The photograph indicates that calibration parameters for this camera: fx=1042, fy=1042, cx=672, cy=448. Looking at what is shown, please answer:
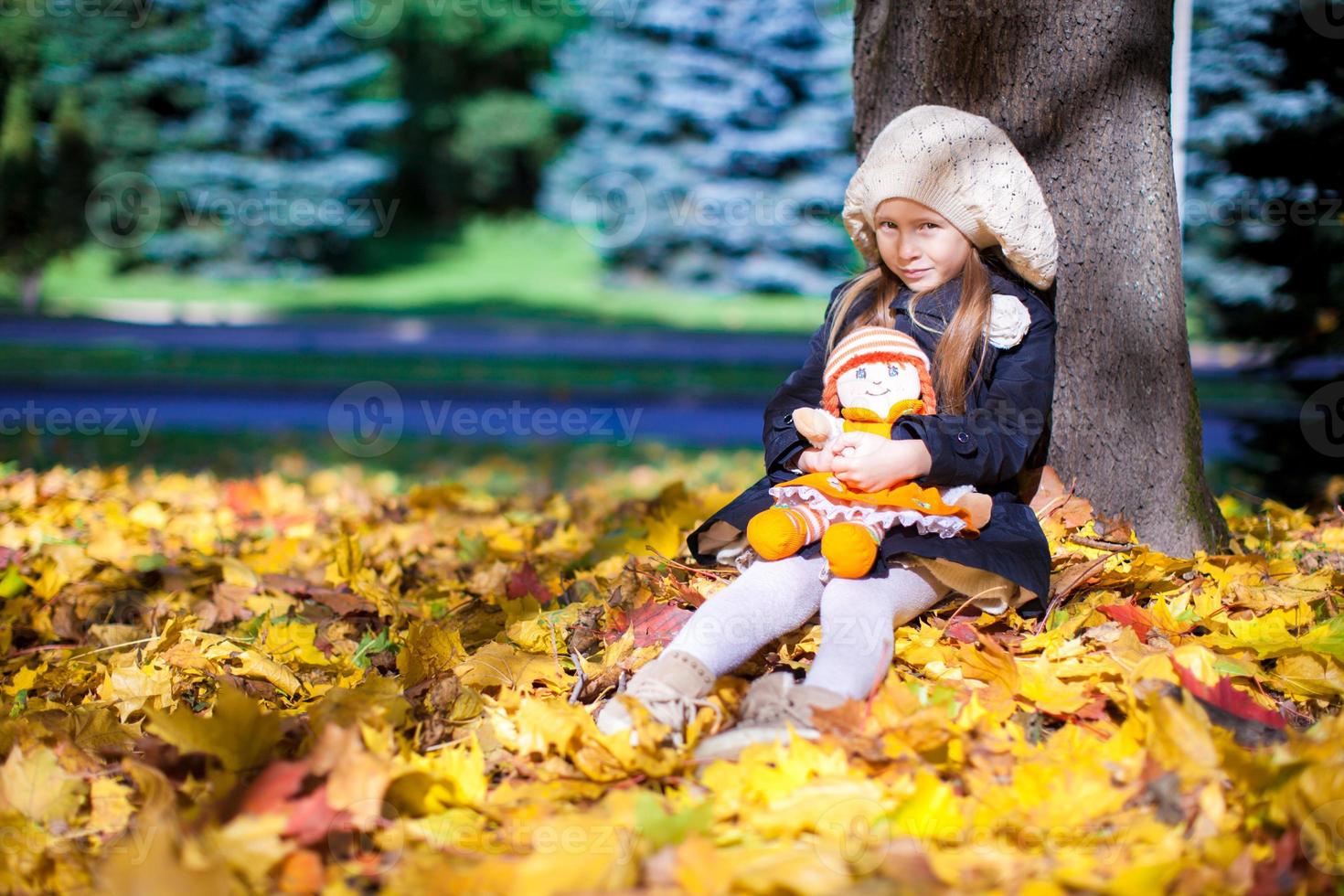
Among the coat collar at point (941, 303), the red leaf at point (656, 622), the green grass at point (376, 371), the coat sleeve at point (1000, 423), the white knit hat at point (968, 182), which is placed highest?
the white knit hat at point (968, 182)

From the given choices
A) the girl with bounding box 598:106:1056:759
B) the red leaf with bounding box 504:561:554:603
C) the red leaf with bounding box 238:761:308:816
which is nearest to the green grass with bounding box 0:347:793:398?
the red leaf with bounding box 504:561:554:603

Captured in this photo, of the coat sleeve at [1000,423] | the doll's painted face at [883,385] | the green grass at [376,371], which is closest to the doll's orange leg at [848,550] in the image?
the coat sleeve at [1000,423]

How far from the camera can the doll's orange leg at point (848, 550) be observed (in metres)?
2.00

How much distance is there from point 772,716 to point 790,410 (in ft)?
3.15

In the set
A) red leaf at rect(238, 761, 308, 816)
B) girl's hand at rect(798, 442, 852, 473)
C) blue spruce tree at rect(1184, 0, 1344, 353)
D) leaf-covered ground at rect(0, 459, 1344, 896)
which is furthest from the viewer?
blue spruce tree at rect(1184, 0, 1344, 353)

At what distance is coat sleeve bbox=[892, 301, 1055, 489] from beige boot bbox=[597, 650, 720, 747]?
0.67m

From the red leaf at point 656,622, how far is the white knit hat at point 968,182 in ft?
3.59

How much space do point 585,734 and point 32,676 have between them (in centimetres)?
141

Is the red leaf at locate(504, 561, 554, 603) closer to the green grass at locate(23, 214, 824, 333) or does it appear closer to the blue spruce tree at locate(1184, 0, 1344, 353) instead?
the blue spruce tree at locate(1184, 0, 1344, 353)

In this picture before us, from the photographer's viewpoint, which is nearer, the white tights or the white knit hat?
the white tights

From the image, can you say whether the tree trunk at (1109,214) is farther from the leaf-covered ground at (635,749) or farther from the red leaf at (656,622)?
the red leaf at (656,622)

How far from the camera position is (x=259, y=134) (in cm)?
1933

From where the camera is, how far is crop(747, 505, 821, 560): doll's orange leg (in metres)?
2.06

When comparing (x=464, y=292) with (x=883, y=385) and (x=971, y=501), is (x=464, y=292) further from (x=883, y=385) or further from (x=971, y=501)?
(x=971, y=501)
